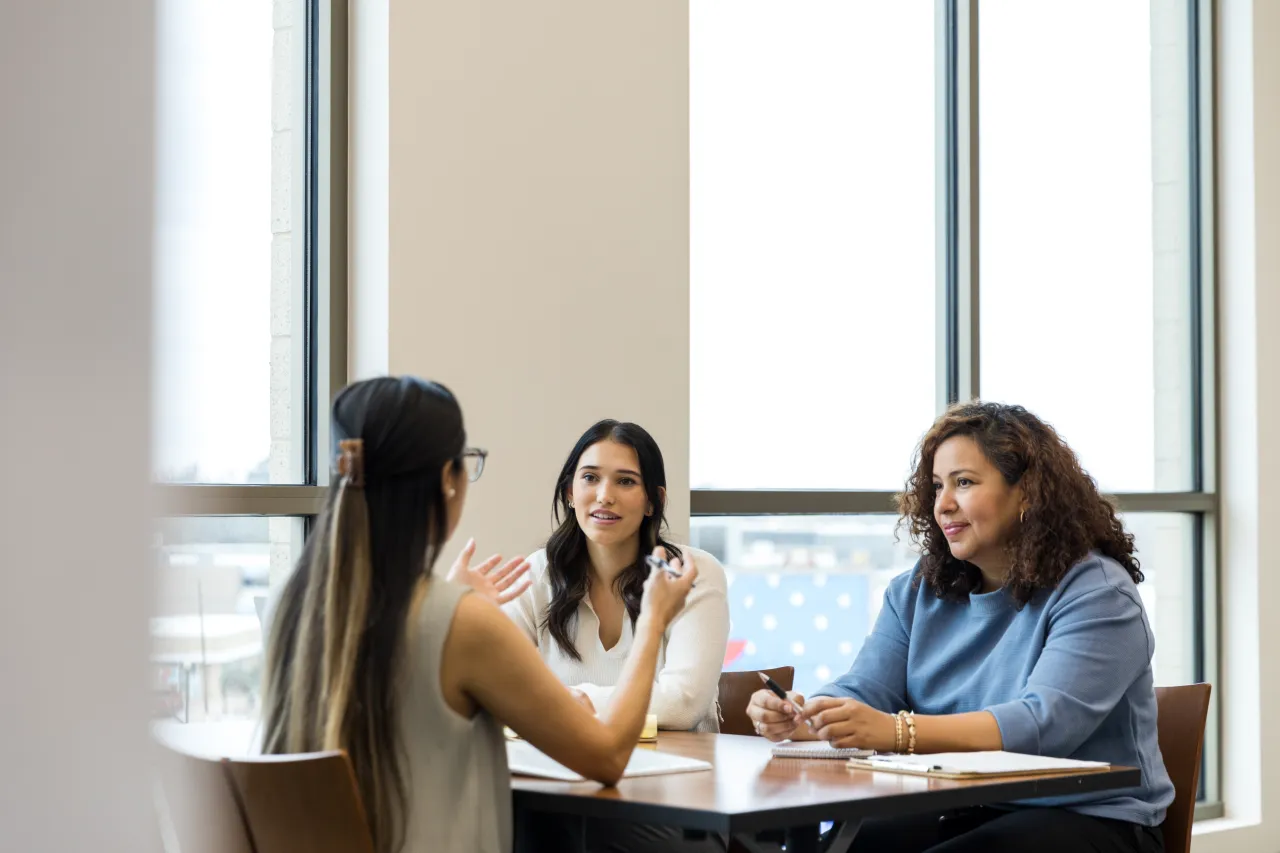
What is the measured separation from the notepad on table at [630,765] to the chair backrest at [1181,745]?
0.96 metres

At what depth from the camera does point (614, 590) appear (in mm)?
2879

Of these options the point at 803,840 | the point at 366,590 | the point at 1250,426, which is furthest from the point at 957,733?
the point at 1250,426

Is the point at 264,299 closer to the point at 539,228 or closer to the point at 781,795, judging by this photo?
the point at 539,228

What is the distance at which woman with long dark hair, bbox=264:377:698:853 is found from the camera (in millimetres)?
1636

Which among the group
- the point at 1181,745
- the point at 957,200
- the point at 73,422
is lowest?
the point at 1181,745

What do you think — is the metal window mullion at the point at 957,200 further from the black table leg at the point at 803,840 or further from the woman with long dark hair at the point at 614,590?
the black table leg at the point at 803,840

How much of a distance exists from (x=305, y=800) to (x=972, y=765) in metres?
0.95

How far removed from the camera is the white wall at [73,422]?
338mm

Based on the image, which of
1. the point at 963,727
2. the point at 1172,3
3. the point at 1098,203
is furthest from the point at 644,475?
the point at 1172,3

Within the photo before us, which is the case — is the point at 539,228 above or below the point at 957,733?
above

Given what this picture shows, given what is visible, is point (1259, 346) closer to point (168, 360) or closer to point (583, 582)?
point (583, 582)

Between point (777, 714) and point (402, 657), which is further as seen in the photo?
point (777, 714)

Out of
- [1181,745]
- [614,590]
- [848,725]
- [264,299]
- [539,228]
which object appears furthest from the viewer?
[539,228]

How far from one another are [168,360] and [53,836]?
0.40ft
